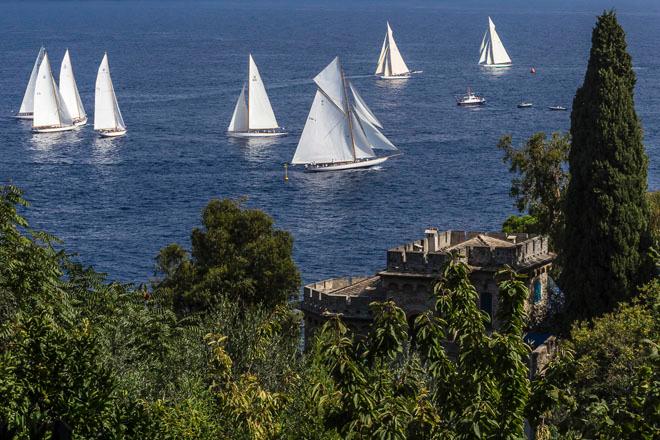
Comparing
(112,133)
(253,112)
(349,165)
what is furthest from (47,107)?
(349,165)

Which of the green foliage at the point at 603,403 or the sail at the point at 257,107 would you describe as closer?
the green foliage at the point at 603,403

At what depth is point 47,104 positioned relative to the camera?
576ft

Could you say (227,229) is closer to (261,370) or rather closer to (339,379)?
(261,370)

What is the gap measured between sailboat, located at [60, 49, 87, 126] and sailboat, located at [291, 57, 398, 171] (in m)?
49.7

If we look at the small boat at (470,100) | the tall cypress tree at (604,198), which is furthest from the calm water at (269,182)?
the tall cypress tree at (604,198)

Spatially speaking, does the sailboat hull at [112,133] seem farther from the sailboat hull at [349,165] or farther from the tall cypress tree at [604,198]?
the tall cypress tree at [604,198]

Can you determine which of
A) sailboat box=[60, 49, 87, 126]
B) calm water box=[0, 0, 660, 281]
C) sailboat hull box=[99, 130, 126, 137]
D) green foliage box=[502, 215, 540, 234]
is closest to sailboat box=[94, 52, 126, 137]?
sailboat hull box=[99, 130, 126, 137]

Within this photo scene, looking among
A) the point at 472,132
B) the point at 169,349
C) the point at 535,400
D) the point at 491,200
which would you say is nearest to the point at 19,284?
the point at 169,349

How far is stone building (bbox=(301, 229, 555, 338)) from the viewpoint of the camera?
1873 inches

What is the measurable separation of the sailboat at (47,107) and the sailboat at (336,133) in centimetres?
4571

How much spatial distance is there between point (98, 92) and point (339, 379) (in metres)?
157

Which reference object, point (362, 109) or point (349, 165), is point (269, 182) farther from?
point (349, 165)

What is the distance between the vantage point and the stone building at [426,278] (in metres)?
47.6

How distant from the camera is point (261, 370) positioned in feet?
117
